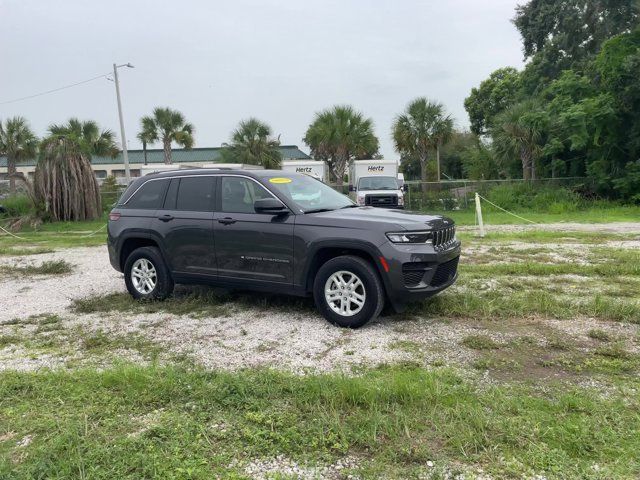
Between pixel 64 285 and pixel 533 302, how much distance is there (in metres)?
→ 7.17

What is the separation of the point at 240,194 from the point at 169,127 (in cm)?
3790

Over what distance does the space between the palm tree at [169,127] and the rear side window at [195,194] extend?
36.7 metres

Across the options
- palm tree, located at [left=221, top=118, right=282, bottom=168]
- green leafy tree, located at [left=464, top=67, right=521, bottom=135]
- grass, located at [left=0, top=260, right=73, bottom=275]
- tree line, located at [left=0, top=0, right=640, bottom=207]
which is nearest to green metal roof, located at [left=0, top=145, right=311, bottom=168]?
green leafy tree, located at [left=464, top=67, right=521, bottom=135]

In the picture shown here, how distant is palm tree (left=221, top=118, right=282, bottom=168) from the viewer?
33.3 metres

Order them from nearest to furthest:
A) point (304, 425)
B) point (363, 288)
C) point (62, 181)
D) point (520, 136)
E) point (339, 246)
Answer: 1. point (304, 425)
2. point (363, 288)
3. point (339, 246)
4. point (62, 181)
5. point (520, 136)

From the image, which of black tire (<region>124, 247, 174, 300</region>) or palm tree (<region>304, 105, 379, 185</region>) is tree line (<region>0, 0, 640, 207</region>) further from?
black tire (<region>124, 247, 174, 300</region>)

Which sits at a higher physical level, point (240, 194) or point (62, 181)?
point (62, 181)

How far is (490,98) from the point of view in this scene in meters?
52.1

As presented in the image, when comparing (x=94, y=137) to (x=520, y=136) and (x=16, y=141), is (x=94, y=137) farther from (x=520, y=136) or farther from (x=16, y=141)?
(x=520, y=136)

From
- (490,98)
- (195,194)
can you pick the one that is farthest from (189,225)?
(490,98)

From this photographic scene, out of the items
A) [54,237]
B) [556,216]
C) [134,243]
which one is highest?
[134,243]

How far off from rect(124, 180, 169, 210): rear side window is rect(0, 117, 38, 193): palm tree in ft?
97.3

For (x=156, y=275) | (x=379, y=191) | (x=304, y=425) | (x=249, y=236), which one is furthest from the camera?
(x=379, y=191)

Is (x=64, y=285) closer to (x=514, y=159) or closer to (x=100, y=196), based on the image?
(x=100, y=196)
